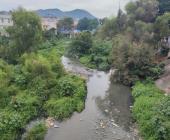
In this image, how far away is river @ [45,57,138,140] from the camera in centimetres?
1691

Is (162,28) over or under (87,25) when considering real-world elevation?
under

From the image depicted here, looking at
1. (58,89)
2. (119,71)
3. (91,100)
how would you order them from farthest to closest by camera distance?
(119,71) < (91,100) < (58,89)

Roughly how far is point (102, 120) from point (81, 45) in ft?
98.1

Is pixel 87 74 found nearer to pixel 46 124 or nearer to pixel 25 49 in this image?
pixel 25 49

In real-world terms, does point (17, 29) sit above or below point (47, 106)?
above

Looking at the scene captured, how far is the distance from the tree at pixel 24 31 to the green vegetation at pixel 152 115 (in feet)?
47.9

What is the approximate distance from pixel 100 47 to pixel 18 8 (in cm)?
1691

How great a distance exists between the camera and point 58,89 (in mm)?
22188

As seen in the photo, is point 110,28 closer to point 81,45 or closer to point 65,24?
point 81,45

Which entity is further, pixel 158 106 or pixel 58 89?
pixel 58 89

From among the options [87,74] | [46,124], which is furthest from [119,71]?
[46,124]

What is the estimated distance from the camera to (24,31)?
32.0 metres

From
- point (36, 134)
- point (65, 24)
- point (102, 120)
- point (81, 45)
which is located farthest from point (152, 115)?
point (65, 24)

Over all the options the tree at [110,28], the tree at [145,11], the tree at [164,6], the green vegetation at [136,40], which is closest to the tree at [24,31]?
the green vegetation at [136,40]
